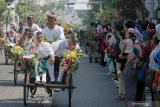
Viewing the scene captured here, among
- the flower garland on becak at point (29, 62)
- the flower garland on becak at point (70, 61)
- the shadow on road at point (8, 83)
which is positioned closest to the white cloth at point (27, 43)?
the flower garland on becak at point (29, 62)

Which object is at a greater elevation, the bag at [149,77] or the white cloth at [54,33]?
the white cloth at [54,33]

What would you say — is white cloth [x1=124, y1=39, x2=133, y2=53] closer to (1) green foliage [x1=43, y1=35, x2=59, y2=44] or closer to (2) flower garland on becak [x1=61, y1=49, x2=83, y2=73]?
(2) flower garland on becak [x1=61, y1=49, x2=83, y2=73]

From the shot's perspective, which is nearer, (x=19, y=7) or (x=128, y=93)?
(x=128, y=93)

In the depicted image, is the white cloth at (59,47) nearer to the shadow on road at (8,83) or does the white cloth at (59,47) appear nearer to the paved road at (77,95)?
the paved road at (77,95)

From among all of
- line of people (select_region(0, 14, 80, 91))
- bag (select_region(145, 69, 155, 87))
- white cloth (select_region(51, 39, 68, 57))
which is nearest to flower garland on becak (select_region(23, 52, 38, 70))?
line of people (select_region(0, 14, 80, 91))

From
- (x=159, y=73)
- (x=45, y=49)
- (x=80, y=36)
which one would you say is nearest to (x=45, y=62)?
(x=45, y=49)

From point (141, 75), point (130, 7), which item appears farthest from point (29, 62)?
point (130, 7)

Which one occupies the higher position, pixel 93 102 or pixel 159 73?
pixel 159 73

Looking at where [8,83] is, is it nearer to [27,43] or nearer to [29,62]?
[27,43]

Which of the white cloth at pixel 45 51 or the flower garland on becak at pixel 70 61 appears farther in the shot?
the white cloth at pixel 45 51

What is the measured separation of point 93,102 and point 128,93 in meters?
1.97

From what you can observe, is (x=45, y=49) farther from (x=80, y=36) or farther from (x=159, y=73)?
(x=80, y=36)

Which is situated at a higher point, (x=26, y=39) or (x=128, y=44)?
(x=128, y=44)

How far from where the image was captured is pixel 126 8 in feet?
125
